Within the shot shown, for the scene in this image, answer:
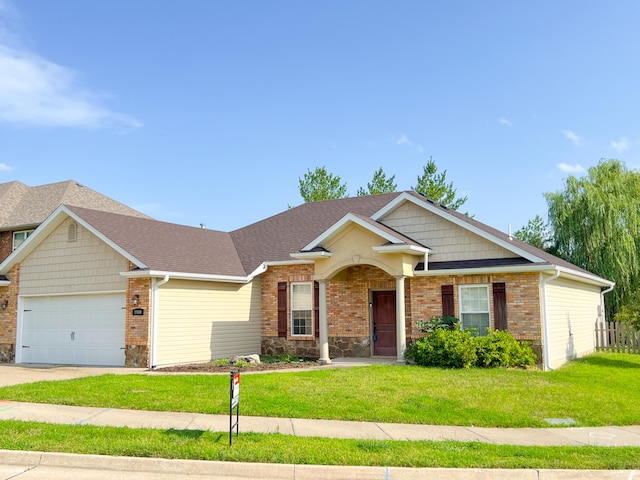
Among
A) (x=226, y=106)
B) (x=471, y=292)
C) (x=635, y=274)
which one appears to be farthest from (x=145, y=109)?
(x=635, y=274)

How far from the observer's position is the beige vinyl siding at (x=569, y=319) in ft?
55.1

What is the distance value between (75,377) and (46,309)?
602 cm

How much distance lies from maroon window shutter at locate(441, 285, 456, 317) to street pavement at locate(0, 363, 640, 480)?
25.0 ft

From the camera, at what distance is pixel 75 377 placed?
1450 cm

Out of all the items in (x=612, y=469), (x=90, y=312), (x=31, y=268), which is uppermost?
(x=31, y=268)

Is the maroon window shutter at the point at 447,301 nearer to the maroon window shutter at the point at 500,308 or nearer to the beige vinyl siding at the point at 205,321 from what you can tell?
the maroon window shutter at the point at 500,308

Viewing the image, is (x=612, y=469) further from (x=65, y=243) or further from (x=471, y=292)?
(x=65, y=243)

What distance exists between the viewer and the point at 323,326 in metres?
17.8

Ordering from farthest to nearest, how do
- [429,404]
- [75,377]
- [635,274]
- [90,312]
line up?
[635,274]
[90,312]
[75,377]
[429,404]

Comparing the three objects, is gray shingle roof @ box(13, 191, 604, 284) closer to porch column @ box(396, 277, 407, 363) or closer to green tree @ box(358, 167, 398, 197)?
porch column @ box(396, 277, 407, 363)

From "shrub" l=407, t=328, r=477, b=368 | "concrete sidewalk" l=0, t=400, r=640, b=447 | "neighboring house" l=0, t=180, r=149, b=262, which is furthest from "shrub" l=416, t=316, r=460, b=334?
"neighboring house" l=0, t=180, r=149, b=262

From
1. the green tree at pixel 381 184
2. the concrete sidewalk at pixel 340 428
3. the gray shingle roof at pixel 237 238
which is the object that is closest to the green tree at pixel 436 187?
the green tree at pixel 381 184

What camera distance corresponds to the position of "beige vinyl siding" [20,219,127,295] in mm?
17906

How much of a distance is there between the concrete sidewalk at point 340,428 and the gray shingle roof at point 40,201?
66.5 ft
